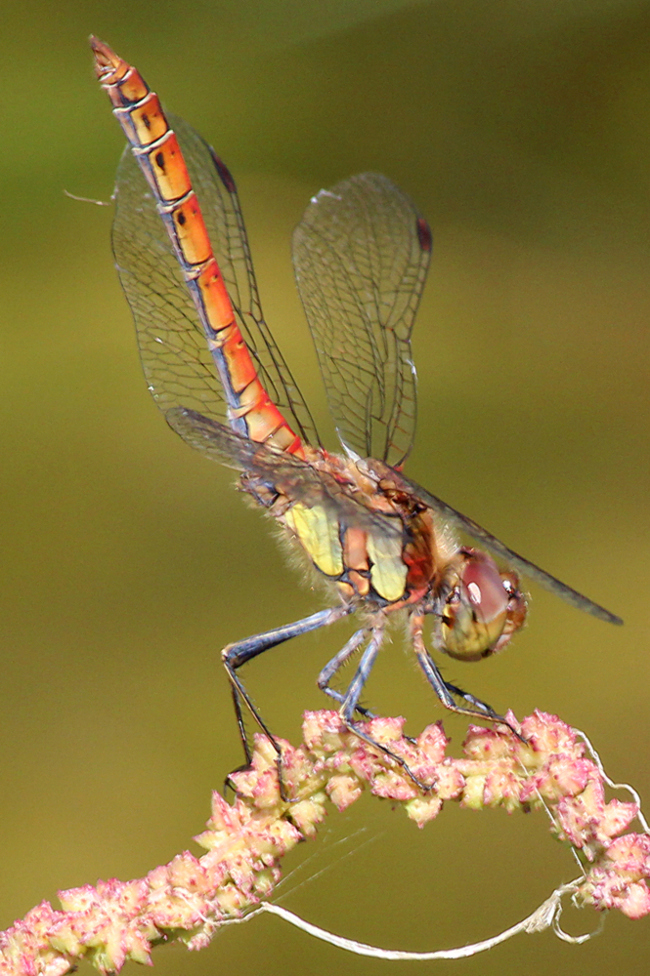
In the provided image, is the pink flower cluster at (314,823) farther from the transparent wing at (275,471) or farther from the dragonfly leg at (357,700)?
the transparent wing at (275,471)

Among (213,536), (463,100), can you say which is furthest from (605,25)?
(213,536)

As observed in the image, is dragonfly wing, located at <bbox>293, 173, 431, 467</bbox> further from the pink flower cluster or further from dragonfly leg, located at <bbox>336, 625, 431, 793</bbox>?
the pink flower cluster

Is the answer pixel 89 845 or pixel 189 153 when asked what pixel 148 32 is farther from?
pixel 89 845

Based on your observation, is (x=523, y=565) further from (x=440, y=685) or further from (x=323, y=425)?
(x=323, y=425)

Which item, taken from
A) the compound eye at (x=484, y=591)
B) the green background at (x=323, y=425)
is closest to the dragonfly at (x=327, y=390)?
the compound eye at (x=484, y=591)

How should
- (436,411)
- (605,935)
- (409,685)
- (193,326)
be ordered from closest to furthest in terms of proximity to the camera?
(193,326)
(605,935)
(409,685)
(436,411)

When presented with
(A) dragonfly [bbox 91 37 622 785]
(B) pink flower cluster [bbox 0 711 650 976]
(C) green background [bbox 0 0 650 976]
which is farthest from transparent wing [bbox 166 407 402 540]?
(C) green background [bbox 0 0 650 976]

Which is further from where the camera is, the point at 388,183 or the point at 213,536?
the point at 213,536
